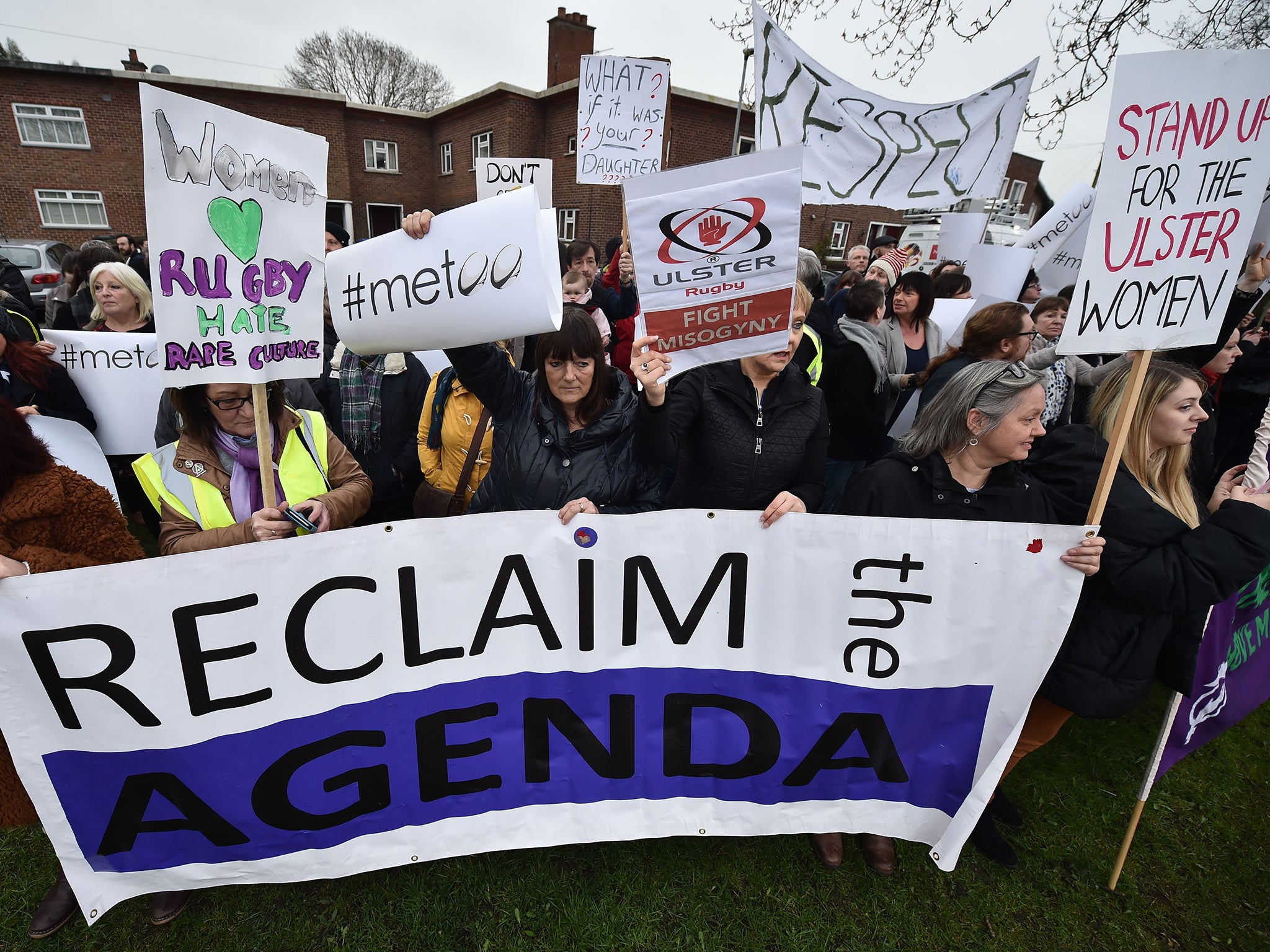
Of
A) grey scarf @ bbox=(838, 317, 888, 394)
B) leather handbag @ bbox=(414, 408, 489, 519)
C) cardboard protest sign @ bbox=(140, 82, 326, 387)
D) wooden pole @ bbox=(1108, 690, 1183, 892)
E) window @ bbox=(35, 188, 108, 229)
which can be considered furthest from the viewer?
window @ bbox=(35, 188, 108, 229)

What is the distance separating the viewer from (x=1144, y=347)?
198 centimetres

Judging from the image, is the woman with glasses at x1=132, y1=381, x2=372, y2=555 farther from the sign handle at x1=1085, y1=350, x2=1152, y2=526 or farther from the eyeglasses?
the sign handle at x1=1085, y1=350, x2=1152, y2=526

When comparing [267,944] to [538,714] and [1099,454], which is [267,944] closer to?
[538,714]

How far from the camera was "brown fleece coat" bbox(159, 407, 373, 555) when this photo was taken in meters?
2.05

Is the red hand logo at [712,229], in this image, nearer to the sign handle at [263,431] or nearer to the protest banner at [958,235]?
the sign handle at [263,431]

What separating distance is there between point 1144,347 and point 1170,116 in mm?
661

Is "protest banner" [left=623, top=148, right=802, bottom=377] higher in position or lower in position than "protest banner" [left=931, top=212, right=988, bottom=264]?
lower

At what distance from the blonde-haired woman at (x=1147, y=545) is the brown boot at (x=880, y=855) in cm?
83

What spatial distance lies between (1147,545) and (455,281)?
95.9 inches

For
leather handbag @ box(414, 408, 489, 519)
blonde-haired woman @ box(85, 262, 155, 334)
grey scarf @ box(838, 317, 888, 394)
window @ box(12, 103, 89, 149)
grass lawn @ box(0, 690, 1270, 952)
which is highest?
window @ box(12, 103, 89, 149)

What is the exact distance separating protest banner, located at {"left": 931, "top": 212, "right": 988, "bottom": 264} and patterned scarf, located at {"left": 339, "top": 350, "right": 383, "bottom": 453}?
7.04m

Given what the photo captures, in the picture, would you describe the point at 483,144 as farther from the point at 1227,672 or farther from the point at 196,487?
the point at 1227,672

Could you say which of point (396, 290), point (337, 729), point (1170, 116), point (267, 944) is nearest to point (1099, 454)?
point (1170, 116)

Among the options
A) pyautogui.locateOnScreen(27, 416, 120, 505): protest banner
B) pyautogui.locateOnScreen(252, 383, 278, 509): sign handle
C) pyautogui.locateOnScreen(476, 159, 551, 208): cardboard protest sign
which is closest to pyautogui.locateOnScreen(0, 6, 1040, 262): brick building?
pyautogui.locateOnScreen(476, 159, 551, 208): cardboard protest sign
